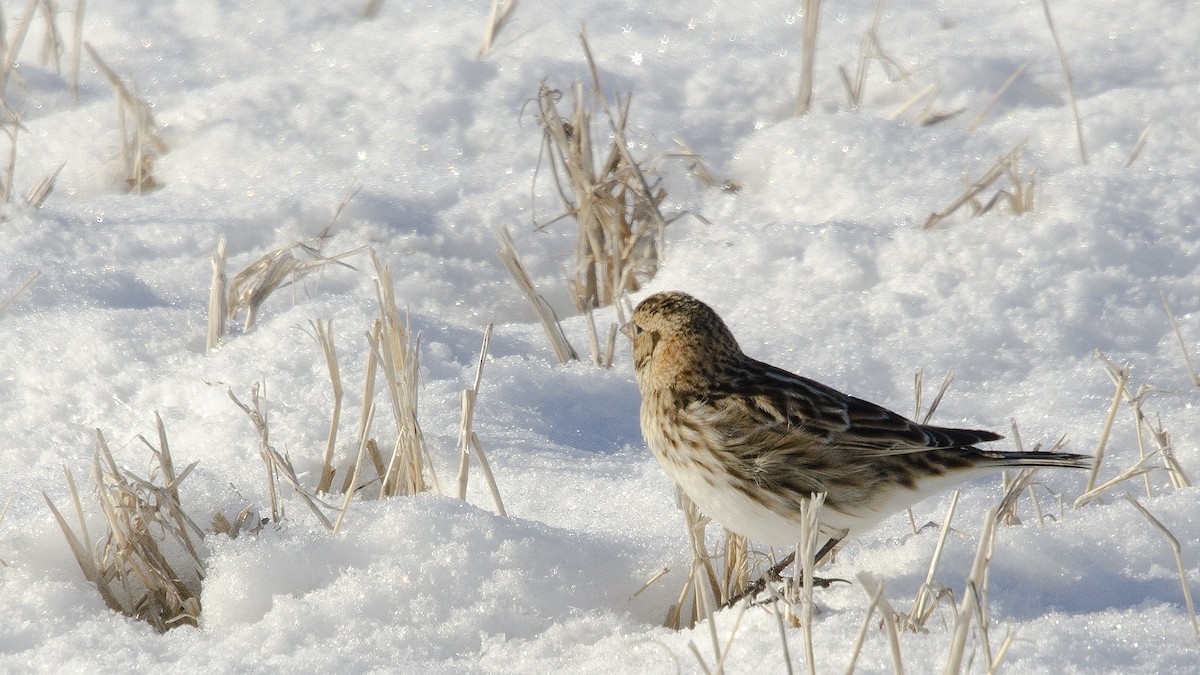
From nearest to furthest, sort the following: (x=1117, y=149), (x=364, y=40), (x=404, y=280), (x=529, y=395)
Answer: (x=529, y=395) < (x=404, y=280) < (x=1117, y=149) < (x=364, y=40)

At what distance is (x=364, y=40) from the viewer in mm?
7738

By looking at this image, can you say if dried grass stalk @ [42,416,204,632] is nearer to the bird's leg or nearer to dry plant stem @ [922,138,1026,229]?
the bird's leg

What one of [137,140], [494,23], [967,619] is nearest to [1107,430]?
[967,619]

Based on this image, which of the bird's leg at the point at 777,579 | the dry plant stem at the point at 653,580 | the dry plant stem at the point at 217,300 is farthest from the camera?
the dry plant stem at the point at 217,300

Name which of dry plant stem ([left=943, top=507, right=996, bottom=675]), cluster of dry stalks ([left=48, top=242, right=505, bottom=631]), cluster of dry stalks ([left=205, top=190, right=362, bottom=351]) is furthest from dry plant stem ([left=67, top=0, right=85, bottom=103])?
dry plant stem ([left=943, top=507, right=996, bottom=675])

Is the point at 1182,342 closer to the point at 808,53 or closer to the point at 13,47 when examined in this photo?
the point at 808,53

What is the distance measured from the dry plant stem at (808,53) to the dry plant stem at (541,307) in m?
2.39

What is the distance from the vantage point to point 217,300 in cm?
502

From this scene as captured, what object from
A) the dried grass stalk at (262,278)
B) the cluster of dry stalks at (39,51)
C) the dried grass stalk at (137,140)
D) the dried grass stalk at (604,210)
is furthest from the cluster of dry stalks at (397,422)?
the cluster of dry stalks at (39,51)

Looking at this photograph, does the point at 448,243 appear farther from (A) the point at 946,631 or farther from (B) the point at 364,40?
(A) the point at 946,631

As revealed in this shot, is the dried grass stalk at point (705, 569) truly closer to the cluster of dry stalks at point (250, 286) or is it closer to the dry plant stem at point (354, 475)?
the dry plant stem at point (354, 475)

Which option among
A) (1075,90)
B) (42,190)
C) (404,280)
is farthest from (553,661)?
(1075,90)

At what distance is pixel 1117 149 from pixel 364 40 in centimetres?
425

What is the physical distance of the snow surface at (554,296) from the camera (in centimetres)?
345
